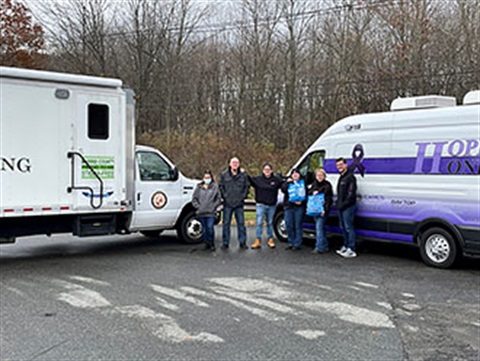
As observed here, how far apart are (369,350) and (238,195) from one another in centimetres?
631

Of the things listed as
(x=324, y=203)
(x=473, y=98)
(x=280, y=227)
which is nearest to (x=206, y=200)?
(x=280, y=227)

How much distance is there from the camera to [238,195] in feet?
37.3

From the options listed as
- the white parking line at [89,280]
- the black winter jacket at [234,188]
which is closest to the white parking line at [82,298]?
the white parking line at [89,280]

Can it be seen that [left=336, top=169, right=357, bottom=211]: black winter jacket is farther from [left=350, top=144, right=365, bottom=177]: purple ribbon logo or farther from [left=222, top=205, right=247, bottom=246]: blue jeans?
[left=222, top=205, right=247, bottom=246]: blue jeans

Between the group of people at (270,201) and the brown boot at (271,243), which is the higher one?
the group of people at (270,201)

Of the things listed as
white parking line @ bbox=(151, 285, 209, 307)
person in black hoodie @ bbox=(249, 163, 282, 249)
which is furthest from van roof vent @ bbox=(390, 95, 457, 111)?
white parking line @ bbox=(151, 285, 209, 307)

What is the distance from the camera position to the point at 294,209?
1131 centimetres

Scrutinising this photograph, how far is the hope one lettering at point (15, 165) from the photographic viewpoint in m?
9.15

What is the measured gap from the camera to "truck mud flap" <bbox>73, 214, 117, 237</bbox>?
33.4 ft

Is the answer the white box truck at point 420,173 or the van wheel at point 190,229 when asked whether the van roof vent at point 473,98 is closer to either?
the white box truck at point 420,173

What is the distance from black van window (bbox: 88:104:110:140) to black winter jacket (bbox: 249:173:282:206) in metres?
3.14

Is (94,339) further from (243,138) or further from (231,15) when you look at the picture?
(231,15)

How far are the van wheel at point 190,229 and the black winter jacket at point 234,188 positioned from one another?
95cm

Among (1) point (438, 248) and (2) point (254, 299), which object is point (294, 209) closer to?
(1) point (438, 248)
